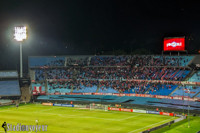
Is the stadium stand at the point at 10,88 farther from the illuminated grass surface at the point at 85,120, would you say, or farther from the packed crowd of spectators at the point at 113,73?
the illuminated grass surface at the point at 85,120

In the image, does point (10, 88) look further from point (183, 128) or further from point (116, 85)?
point (183, 128)

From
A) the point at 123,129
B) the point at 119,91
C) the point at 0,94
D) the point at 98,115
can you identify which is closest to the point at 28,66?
the point at 0,94

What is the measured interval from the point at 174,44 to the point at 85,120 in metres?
38.3

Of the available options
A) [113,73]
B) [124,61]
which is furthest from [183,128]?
[124,61]

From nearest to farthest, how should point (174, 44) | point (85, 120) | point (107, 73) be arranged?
point (85, 120), point (174, 44), point (107, 73)

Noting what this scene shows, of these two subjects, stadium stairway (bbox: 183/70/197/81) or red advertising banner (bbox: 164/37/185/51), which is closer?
stadium stairway (bbox: 183/70/197/81)

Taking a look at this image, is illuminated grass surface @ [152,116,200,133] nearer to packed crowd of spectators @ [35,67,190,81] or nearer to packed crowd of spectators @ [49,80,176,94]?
packed crowd of spectators @ [49,80,176,94]

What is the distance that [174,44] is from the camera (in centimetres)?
7694

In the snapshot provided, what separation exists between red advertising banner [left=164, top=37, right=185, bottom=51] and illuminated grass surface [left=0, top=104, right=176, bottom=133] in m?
27.6

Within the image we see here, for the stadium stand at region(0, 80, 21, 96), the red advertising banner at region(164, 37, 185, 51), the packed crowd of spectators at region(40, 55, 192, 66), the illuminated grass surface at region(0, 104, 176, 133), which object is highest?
the red advertising banner at region(164, 37, 185, 51)

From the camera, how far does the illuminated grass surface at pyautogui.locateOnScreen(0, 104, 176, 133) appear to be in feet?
146

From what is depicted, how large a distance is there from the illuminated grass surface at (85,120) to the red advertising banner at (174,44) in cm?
2760

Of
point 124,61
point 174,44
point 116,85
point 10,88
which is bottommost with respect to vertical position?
point 10,88

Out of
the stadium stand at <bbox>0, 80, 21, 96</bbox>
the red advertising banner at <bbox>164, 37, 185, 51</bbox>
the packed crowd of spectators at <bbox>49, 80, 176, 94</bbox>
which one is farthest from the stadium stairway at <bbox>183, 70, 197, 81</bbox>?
the stadium stand at <bbox>0, 80, 21, 96</bbox>
